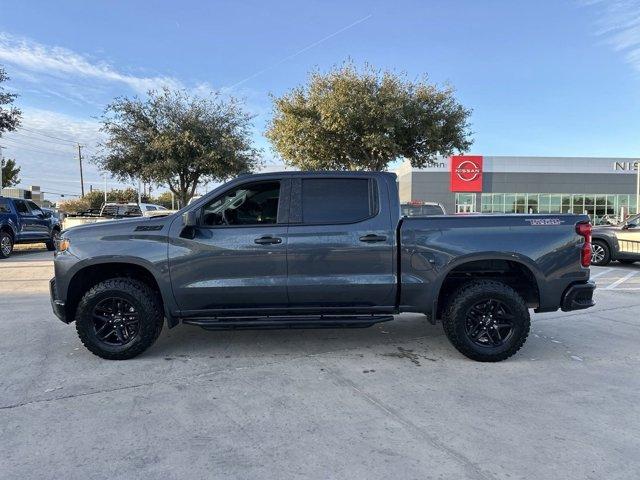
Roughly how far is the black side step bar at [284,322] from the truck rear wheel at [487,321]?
0.72 m

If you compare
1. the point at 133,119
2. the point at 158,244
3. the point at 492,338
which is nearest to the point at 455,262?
the point at 492,338

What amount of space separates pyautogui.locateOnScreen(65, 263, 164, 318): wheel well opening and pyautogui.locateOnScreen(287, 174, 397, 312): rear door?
1.53m

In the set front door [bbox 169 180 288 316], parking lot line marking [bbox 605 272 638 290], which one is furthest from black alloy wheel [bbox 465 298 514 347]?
parking lot line marking [bbox 605 272 638 290]

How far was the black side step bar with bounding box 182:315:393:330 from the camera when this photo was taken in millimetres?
5020

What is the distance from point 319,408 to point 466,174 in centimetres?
2787

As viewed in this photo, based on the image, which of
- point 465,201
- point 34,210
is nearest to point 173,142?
point 34,210

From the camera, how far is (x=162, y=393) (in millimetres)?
4340

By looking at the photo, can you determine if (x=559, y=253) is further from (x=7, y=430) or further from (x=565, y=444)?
(x=7, y=430)

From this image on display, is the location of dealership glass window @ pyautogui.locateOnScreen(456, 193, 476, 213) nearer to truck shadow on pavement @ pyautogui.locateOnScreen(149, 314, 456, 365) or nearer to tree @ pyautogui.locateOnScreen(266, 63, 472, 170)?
tree @ pyautogui.locateOnScreen(266, 63, 472, 170)

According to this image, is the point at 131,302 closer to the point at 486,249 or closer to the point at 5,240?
the point at 486,249

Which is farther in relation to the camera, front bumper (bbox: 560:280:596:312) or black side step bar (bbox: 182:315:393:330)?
front bumper (bbox: 560:280:596:312)

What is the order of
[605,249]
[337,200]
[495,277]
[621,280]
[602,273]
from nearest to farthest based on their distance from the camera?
[337,200], [495,277], [621,280], [602,273], [605,249]

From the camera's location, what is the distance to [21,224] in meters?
16.1

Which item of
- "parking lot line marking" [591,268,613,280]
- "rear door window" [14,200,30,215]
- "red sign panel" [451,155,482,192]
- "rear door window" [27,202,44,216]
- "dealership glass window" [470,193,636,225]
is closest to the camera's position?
"parking lot line marking" [591,268,613,280]
